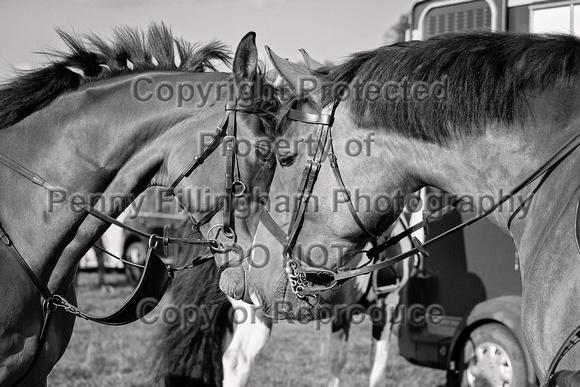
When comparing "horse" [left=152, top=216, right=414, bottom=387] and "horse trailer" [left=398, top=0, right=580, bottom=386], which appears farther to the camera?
"horse trailer" [left=398, top=0, right=580, bottom=386]

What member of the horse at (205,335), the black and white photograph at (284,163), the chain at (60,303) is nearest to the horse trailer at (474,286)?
the horse at (205,335)

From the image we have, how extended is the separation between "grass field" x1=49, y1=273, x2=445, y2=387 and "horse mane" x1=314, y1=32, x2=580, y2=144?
3623 millimetres

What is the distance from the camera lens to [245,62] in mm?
3375

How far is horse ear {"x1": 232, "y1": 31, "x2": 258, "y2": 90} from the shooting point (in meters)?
3.31

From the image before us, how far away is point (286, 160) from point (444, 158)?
698 millimetres

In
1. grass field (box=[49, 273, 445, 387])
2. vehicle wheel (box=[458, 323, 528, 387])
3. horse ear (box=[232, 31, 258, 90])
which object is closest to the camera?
horse ear (box=[232, 31, 258, 90])

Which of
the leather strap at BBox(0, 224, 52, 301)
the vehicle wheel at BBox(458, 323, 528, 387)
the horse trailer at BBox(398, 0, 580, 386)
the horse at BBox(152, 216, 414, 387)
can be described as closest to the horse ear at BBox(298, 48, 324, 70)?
the leather strap at BBox(0, 224, 52, 301)

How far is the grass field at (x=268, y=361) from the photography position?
695cm

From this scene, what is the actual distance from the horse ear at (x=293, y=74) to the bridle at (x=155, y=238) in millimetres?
372

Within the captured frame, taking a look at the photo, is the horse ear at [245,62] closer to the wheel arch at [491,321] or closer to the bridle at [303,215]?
the bridle at [303,215]

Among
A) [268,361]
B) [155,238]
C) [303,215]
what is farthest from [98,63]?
[268,361]

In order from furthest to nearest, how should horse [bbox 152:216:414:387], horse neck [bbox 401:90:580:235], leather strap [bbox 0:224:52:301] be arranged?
1. horse [bbox 152:216:414:387]
2. leather strap [bbox 0:224:52:301]
3. horse neck [bbox 401:90:580:235]

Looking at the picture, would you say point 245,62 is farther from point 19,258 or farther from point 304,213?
point 19,258

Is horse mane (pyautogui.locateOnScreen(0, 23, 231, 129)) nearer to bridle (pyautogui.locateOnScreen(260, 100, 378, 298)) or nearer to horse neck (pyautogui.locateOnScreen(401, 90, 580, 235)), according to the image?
bridle (pyautogui.locateOnScreen(260, 100, 378, 298))
